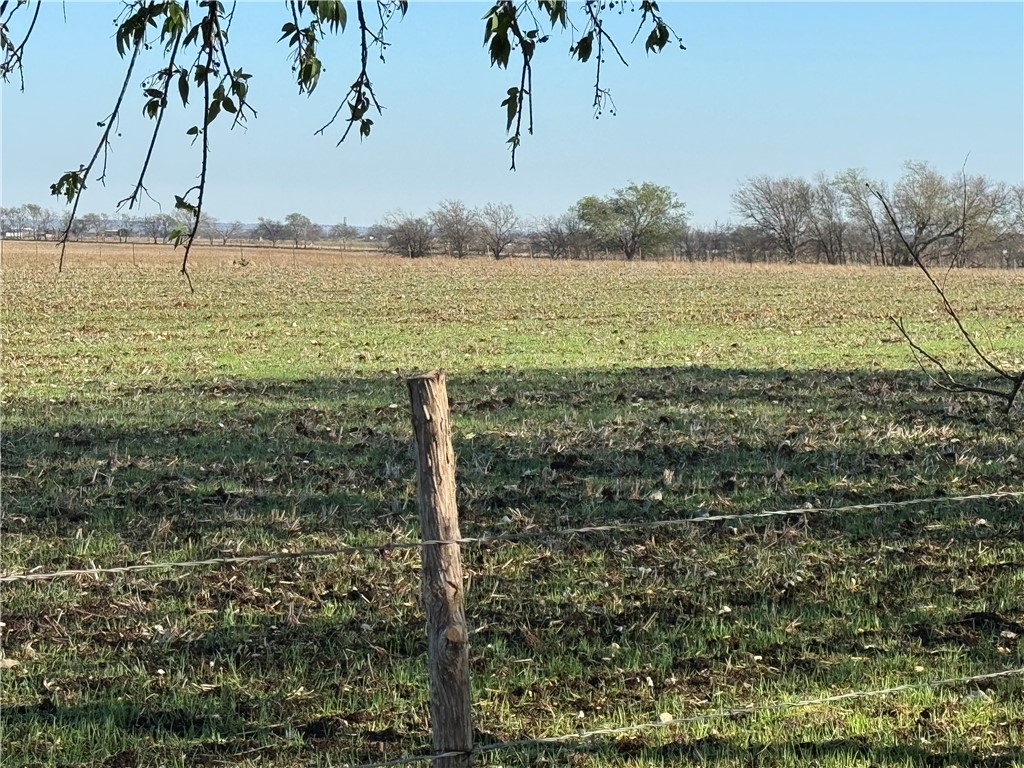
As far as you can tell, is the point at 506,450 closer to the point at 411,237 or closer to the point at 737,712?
the point at 737,712

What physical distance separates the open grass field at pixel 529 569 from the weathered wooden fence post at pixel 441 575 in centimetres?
105

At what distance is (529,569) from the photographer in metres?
6.39

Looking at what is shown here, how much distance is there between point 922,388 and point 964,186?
34.7 ft

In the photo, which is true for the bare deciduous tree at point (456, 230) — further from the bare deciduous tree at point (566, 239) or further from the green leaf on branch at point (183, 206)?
the green leaf on branch at point (183, 206)

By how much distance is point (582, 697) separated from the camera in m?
4.68

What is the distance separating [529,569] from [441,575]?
327 cm

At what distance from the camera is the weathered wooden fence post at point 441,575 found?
315 cm

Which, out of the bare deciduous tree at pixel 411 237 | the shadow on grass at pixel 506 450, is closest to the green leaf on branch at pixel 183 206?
the shadow on grass at pixel 506 450

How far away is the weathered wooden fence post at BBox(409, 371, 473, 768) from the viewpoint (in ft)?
10.3

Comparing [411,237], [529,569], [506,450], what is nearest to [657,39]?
[529,569]

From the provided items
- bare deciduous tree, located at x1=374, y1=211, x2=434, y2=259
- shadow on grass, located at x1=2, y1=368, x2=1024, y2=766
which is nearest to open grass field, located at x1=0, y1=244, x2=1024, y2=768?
shadow on grass, located at x1=2, y1=368, x2=1024, y2=766

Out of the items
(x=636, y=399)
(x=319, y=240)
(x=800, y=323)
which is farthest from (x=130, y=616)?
(x=319, y=240)

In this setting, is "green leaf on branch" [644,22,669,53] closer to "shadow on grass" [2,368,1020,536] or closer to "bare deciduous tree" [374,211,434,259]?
"shadow on grass" [2,368,1020,536]

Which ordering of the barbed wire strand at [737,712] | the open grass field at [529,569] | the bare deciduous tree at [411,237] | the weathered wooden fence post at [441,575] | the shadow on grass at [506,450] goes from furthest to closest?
1. the bare deciduous tree at [411,237]
2. the shadow on grass at [506,450]
3. the open grass field at [529,569]
4. the barbed wire strand at [737,712]
5. the weathered wooden fence post at [441,575]
